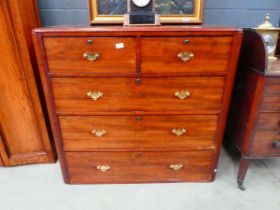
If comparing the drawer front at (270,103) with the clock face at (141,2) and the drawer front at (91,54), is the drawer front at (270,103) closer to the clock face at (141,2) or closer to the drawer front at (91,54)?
the drawer front at (91,54)

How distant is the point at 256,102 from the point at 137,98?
708 millimetres

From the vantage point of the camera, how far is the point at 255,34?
4.10ft

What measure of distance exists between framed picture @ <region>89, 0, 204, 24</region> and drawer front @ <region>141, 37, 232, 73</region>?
22.6 inches

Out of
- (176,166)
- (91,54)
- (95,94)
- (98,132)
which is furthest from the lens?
(176,166)

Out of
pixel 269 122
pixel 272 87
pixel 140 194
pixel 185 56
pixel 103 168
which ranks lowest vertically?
pixel 140 194

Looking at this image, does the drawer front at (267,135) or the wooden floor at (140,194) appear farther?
the wooden floor at (140,194)

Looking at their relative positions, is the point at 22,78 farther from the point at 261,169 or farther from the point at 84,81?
the point at 261,169

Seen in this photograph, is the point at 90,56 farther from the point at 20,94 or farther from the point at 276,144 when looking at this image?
the point at 276,144

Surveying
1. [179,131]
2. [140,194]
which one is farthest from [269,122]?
[140,194]

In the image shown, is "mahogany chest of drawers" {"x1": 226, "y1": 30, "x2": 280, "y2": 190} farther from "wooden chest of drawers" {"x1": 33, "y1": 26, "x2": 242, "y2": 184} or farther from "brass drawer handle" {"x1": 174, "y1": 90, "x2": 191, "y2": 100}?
"brass drawer handle" {"x1": 174, "y1": 90, "x2": 191, "y2": 100}

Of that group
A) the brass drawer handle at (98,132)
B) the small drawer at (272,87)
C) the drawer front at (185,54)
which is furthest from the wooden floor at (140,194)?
the drawer front at (185,54)

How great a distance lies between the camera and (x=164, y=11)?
1.65 metres

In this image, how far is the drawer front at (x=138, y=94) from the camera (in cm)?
126

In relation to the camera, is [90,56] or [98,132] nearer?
[90,56]
